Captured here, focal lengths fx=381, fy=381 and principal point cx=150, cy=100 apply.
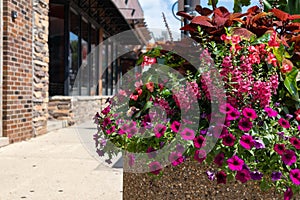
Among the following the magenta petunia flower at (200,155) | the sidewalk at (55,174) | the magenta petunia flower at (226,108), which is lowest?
the sidewalk at (55,174)

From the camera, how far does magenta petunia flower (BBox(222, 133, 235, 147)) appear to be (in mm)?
1781

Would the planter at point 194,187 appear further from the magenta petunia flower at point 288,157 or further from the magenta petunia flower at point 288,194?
the magenta petunia flower at point 288,157

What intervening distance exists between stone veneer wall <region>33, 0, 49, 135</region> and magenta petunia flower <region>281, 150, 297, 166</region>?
233 inches

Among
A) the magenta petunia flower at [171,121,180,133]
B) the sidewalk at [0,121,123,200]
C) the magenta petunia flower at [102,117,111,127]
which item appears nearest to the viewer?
the magenta petunia flower at [171,121,180,133]

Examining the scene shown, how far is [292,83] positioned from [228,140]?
51 centimetres

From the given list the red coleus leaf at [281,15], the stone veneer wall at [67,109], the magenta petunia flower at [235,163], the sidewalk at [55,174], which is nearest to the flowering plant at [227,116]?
the magenta petunia flower at [235,163]

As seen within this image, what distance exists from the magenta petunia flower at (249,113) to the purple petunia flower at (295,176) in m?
0.31

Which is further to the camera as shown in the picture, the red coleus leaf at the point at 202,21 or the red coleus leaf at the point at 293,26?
the red coleus leaf at the point at 293,26

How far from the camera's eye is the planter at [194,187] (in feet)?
5.90

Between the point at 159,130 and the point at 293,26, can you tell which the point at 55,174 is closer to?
the point at 159,130

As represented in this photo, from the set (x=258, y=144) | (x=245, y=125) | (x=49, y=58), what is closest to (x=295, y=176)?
(x=258, y=144)

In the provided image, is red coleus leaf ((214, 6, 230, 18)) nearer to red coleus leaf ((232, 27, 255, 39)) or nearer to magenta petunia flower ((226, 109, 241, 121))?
red coleus leaf ((232, 27, 255, 39))

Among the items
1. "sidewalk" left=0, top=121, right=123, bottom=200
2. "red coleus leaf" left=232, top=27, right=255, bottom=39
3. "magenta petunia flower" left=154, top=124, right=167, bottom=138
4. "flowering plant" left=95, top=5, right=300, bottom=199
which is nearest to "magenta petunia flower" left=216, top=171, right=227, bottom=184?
"flowering plant" left=95, top=5, right=300, bottom=199

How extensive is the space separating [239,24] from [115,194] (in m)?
1.95
